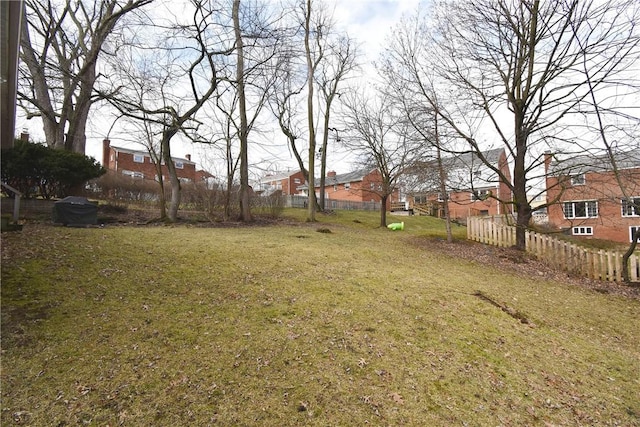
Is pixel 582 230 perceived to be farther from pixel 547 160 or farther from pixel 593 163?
pixel 593 163

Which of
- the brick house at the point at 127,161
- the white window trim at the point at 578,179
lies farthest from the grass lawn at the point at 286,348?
the brick house at the point at 127,161

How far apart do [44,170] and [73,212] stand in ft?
11.4

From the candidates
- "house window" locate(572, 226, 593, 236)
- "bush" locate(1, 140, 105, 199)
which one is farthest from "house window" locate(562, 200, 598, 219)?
"bush" locate(1, 140, 105, 199)

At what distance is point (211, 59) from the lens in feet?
34.4

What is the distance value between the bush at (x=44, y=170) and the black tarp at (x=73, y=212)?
2963 millimetres

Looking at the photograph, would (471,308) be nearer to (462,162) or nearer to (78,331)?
(78,331)

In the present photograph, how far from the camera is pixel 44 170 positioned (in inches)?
460

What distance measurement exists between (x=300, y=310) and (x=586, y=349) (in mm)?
3913

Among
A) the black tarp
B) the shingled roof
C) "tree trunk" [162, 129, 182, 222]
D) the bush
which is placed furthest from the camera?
"tree trunk" [162, 129, 182, 222]

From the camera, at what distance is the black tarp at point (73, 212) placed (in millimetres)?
9711

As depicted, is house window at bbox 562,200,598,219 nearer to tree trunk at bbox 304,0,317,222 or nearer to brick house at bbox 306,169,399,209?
tree trunk at bbox 304,0,317,222

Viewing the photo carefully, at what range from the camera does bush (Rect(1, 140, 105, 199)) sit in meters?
11.2

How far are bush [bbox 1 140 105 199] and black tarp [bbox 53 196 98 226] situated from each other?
296 cm

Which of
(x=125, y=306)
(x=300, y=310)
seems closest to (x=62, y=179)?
(x=125, y=306)
